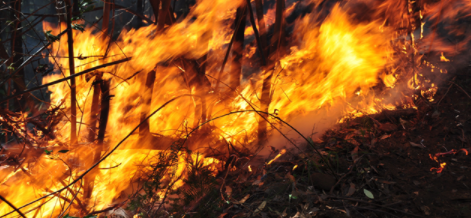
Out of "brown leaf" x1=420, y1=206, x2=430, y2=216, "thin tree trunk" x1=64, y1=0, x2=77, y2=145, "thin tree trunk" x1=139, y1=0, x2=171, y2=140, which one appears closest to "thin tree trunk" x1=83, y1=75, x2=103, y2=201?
"thin tree trunk" x1=64, y1=0, x2=77, y2=145

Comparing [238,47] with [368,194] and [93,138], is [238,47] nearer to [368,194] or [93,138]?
[93,138]

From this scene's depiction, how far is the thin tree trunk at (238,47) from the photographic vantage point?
2.98 metres

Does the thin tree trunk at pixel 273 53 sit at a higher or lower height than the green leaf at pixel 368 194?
higher

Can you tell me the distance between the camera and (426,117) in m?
2.61

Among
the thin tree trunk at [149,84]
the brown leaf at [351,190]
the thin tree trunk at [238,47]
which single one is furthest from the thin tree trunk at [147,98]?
the brown leaf at [351,190]

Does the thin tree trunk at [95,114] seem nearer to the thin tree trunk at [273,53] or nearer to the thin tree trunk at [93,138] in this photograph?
the thin tree trunk at [93,138]

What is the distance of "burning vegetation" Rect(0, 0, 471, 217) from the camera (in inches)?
84.3

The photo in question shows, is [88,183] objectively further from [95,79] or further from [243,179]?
[243,179]

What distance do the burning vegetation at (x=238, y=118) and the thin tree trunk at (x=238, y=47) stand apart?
1 centimetres

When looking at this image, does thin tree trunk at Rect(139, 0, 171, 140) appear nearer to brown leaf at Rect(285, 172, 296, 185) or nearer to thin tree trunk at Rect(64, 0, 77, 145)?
thin tree trunk at Rect(64, 0, 77, 145)

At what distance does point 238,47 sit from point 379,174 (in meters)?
1.89

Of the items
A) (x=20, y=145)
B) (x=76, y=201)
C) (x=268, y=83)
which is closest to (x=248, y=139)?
(x=268, y=83)

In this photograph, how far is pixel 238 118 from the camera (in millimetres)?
3213

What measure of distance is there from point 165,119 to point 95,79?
3.24 feet
